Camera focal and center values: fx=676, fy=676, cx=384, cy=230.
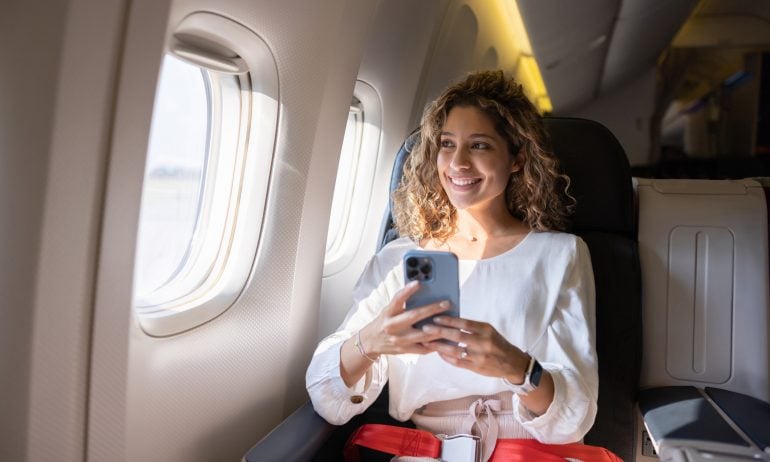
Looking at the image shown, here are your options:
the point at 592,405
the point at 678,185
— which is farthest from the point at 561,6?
the point at 592,405

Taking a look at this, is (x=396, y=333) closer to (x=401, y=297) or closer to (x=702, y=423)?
(x=401, y=297)

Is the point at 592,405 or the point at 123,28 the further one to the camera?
the point at 592,405

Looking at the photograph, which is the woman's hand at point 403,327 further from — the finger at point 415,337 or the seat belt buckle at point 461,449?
the seat belt buckle at point 461,449

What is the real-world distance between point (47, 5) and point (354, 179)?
1.92 m

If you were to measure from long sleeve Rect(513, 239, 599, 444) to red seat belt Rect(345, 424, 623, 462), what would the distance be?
2.1 inches

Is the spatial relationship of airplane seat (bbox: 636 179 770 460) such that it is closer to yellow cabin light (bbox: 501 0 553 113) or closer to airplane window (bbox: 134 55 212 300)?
airplane window (bbox: 134 55 212 300)

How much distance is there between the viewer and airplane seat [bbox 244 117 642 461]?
188 centimetres

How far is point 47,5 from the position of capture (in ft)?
3.81

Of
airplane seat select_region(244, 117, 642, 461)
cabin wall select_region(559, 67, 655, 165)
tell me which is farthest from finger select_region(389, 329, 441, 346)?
cabin wall select_region(559, 67, 655, 165)

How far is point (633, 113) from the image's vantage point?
12.2m

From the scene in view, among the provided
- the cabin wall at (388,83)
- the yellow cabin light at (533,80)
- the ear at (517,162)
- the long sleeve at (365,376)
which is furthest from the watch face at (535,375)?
the yellow cabin light at (533,80)

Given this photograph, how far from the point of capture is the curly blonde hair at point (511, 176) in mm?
1853

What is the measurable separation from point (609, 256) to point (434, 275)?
80 centimetres

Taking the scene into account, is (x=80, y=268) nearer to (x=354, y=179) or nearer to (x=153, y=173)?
(x=153, y=173)
